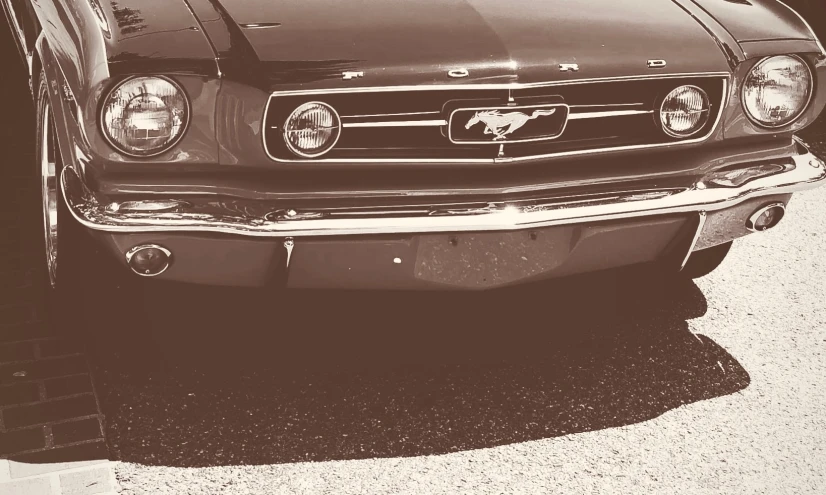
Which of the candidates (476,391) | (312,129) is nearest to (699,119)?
(476,391)

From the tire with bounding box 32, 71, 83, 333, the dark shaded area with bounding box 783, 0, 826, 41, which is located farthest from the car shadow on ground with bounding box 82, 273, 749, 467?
the dark shaded area with bounding box 783, 0, 826, 41

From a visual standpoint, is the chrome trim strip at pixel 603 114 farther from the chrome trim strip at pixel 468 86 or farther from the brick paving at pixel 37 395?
the brick paving at pixel 37 395

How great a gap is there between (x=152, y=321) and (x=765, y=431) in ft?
6.61

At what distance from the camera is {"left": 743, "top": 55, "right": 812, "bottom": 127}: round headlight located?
10.8ft

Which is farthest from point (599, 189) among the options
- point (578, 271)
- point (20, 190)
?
point (20, 190)

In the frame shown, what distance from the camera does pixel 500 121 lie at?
2.94 metres

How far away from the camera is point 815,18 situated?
698cm

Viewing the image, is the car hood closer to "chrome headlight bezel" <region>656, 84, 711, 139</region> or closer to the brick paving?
"chrome headlight bezel" <region>656, 84, 711, 139</region>

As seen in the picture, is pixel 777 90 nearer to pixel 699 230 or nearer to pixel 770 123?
pixel 770 123

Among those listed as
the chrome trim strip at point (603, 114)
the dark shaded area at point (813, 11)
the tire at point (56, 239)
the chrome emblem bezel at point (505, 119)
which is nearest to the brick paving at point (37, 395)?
the tire at point (56, 239)

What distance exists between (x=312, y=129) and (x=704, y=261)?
1.93 metres

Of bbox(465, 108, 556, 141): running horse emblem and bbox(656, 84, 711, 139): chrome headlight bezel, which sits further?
bbox(656, 84, 711, 139): chrome headlight bezel

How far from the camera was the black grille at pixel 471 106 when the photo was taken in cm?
284

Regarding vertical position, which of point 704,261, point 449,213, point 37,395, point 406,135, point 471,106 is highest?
point 471,106
